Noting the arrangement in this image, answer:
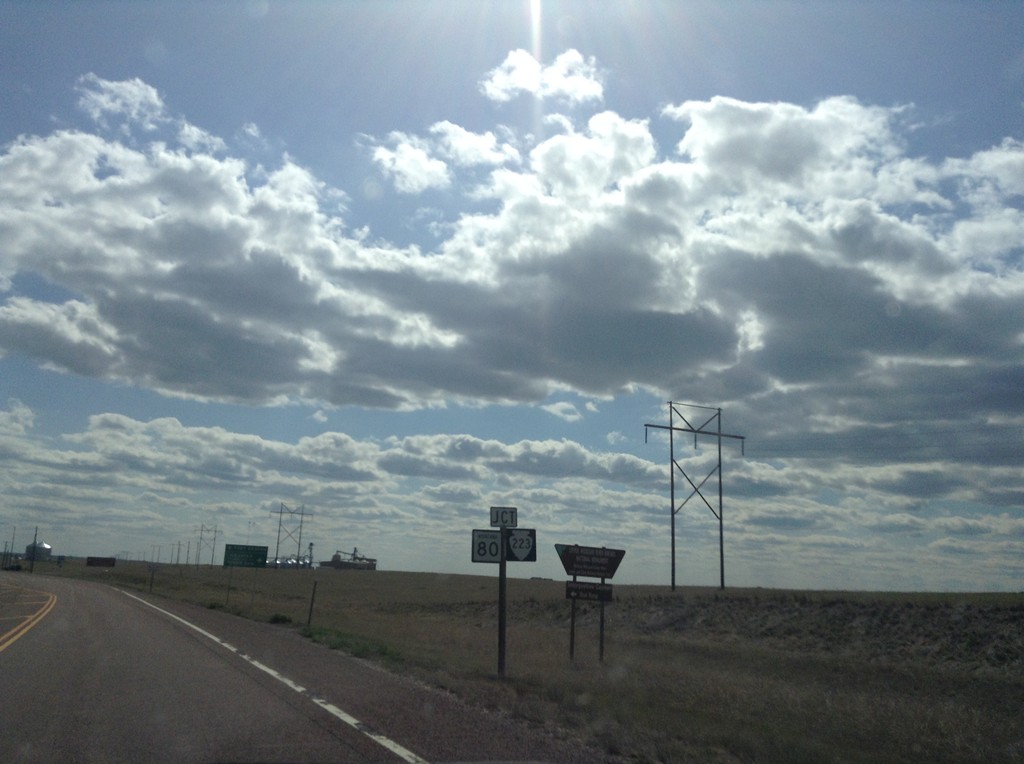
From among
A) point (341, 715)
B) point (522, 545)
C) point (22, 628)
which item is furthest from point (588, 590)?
point (22, 628)

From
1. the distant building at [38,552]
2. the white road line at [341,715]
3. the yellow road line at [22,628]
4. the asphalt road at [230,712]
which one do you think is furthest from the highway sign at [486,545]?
the distant building at [38,552]

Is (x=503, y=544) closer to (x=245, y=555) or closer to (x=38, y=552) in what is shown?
(x=245, y=555)

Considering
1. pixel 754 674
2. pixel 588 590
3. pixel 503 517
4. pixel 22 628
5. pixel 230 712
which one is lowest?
pixel 754 674

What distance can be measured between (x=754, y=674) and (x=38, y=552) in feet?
637

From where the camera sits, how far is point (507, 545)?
66.2ft

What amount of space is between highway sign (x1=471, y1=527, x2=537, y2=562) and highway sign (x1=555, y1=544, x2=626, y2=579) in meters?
5.06

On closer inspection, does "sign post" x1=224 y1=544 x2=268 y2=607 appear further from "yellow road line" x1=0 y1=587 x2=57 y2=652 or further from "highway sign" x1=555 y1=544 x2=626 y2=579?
"highway sign" x1=555 y1=544 x2=626 y2=579

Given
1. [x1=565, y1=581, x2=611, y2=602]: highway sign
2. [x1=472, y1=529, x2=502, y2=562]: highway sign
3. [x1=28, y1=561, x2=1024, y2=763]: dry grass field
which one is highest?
[x1=472, y1=529, x2=502, y2=562]: highway sign

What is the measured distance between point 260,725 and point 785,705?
10.5 metres

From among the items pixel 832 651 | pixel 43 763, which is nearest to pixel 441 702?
pixel 43 763

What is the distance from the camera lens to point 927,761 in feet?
42.8

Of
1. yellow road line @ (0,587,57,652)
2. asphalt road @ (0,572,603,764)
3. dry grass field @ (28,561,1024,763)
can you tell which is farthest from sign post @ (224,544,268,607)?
asphalt road @ (0,572,603,764)

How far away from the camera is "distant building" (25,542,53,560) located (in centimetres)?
17448

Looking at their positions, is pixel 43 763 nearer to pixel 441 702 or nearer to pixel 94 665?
pixel 441 702
